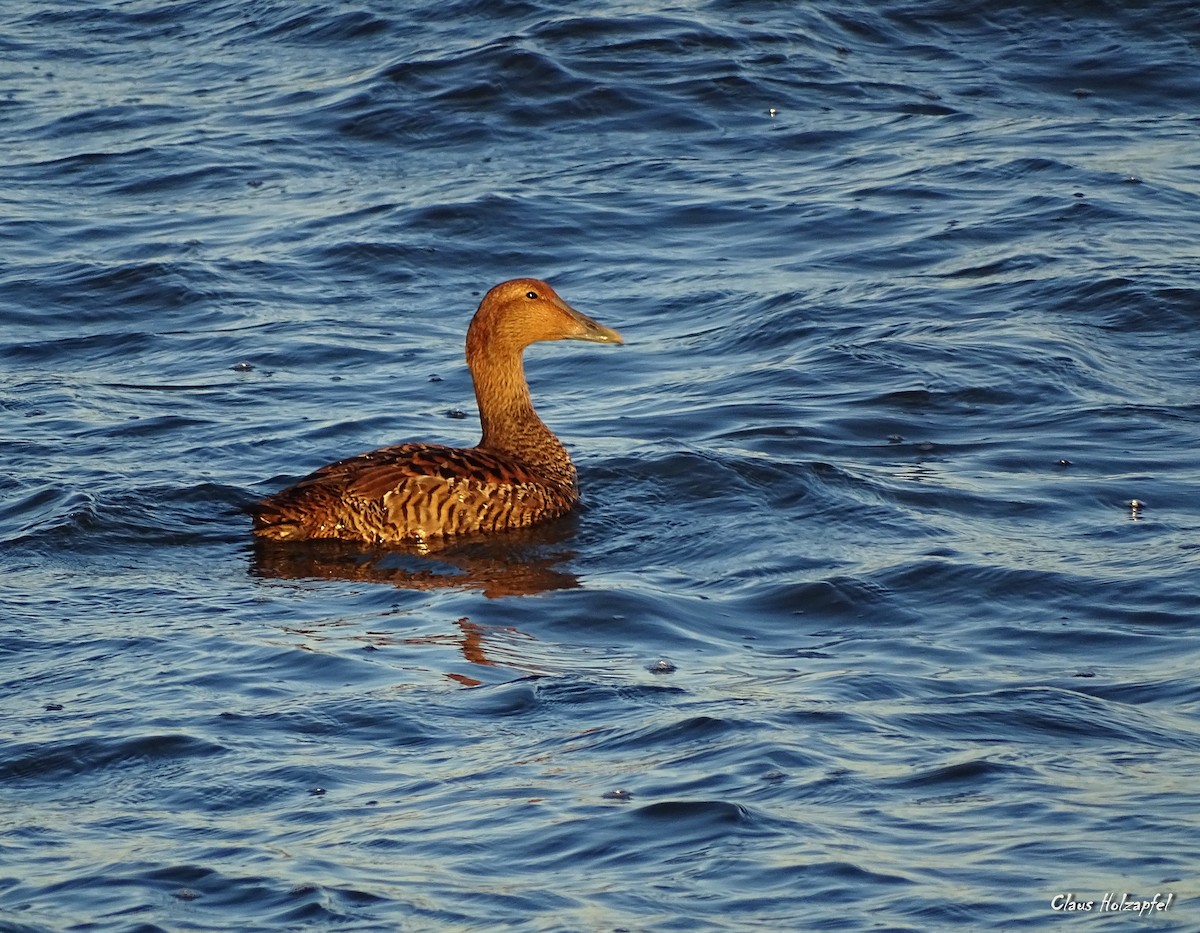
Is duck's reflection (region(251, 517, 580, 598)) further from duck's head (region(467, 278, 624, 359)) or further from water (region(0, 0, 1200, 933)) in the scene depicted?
duck's head (region(467, 278, 624, 359))

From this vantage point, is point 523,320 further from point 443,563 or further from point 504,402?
point 443,563

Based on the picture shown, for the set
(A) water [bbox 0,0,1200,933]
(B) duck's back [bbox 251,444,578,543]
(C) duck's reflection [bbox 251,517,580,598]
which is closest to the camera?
(A) water [bbox 0,0,1200,933]

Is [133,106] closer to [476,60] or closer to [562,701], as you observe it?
[476,60]

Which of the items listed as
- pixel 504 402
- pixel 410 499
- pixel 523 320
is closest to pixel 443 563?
pixel 410 499

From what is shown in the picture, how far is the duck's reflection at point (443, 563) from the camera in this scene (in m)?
8.54

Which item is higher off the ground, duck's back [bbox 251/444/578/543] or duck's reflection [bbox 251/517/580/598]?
duck's back [bbox 251/444/578/543]

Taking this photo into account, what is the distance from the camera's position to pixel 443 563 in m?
8.94

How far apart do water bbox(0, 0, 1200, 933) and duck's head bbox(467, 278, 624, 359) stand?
677mm

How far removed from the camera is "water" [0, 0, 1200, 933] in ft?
18.9

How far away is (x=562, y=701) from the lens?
6.82 m

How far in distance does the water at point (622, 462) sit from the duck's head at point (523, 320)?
0.68 metres

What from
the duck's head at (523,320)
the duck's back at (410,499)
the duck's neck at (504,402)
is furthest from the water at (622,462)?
the duck's head at (523,320)

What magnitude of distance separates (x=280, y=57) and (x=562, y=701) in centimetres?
1156

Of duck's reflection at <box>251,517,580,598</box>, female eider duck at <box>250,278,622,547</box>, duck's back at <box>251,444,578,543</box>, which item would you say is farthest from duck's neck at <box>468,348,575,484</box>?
duck's reflection at <box>251,517,580,598</box>
